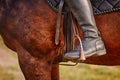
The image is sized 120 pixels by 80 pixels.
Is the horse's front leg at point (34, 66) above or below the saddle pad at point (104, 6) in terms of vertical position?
below

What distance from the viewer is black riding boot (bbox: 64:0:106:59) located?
3221 millimetres

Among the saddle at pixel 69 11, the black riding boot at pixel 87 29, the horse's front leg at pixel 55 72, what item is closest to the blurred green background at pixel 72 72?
the horse's front leg at pixel 55 72

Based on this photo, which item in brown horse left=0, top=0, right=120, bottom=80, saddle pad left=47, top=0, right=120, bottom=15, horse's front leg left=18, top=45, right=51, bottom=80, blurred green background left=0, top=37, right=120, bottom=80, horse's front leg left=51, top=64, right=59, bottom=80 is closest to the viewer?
saddle pad left=47, top=0, right=120, bottom=15

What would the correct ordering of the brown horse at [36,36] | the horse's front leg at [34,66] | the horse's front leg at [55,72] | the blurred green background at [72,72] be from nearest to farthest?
the brown horse at [36,36] < the horse's front leg at [34,66] < the horse's front leg at [55,72] < the blurred green background at [72,72]

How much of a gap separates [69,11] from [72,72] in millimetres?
3058

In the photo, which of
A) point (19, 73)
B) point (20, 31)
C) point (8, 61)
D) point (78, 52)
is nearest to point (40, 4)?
point (20, 31)

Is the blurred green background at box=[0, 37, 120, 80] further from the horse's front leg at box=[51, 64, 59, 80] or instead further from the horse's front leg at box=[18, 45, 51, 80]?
the horse's front leg at box=[18, 45, 51, 80]

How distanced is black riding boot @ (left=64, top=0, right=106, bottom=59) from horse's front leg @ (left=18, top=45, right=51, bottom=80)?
364mm

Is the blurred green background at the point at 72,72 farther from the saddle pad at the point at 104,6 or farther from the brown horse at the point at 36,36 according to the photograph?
the saddle pad at the point at 104,6

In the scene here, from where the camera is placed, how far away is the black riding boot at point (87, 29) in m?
3.22

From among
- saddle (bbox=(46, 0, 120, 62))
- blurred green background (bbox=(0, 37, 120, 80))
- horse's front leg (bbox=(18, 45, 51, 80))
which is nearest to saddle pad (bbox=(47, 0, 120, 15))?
saddle (bbox=(46, 0, 120, 62))

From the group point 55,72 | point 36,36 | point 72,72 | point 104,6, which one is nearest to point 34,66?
point 36,36

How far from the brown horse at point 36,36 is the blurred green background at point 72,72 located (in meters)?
2.31

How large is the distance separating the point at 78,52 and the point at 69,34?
0.71 ft
